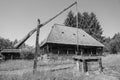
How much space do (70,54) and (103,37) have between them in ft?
103

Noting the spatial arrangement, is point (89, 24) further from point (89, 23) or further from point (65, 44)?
point (65, 44)

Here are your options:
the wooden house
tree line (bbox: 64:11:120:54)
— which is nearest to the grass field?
the wooden house

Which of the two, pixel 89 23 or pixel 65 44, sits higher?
pixel 89 23

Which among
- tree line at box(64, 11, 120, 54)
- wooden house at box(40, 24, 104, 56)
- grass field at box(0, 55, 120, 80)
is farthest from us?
tree line at box(64, 11, 120, 54)

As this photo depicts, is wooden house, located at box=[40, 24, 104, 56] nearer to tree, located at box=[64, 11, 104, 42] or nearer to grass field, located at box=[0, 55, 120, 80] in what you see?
grass field, located at box=[0, 55, 120, 80]

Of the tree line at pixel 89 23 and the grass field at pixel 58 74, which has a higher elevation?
the tree line at pixel 89 23

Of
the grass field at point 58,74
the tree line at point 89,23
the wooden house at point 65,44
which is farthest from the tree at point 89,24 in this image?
the grass field at point 58,74

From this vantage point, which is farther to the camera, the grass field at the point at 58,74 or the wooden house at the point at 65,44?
the wooden house at the point at 65,44

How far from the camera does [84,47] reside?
63.5ft

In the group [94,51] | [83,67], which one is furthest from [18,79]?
[94,51]

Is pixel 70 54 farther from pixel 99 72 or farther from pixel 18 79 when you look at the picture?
pixel 18 79

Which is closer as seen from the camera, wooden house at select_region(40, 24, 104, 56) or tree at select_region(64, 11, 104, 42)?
wooden house at select_region(40, 24, 104, 56)

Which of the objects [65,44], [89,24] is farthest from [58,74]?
[89,24]

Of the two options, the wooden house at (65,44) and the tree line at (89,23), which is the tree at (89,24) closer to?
the tree line at (89,23)
